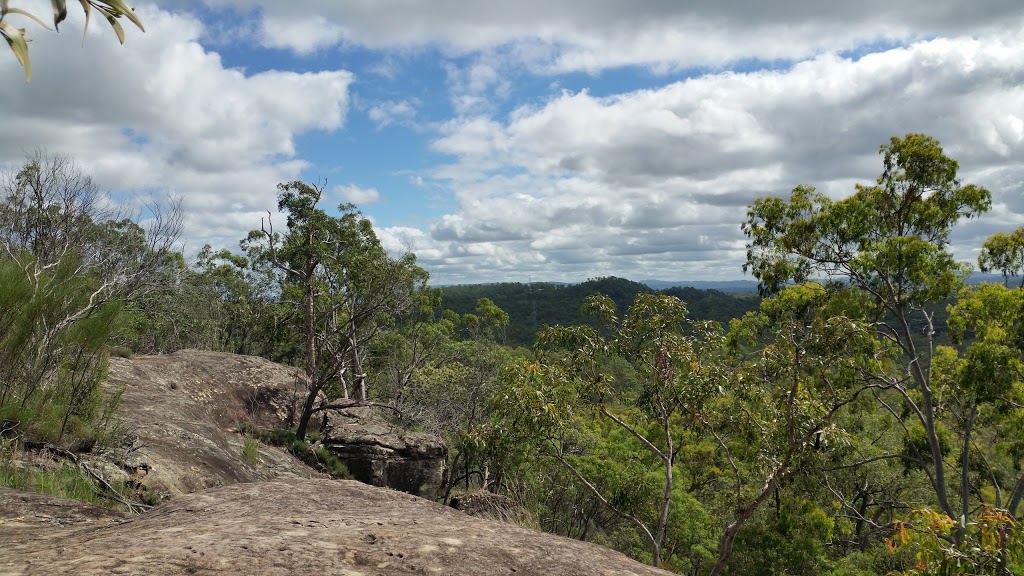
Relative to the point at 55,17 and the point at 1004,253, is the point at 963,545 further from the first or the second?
the point at 1004,253

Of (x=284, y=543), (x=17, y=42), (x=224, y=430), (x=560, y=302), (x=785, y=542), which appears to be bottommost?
(x=785, y=542)

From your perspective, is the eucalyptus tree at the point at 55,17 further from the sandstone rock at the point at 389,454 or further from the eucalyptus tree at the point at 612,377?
the sandstone rock at the point at 389,454

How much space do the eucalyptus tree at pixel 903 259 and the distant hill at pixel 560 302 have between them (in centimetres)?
7375

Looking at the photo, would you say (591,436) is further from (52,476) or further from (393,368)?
(52,476)

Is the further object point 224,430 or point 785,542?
point 785,542

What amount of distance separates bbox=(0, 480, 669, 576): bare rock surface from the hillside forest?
213 centimetres

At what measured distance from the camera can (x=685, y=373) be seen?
30.6ft

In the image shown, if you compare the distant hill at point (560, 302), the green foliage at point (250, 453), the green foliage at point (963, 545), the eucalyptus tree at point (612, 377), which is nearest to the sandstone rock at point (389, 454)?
the green foliage at point (250, 453)

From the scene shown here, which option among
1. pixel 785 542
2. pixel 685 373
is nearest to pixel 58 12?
pixel 685 373

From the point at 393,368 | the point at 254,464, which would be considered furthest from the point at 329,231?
the point at 254,464

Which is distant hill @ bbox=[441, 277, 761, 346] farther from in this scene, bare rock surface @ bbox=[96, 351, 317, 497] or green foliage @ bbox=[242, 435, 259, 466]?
green foliage @ bbox=[242, 435, 259, 466]

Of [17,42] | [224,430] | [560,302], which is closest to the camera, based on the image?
[17,42]

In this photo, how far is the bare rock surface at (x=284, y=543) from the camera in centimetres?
356

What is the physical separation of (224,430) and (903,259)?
57.0 ft
